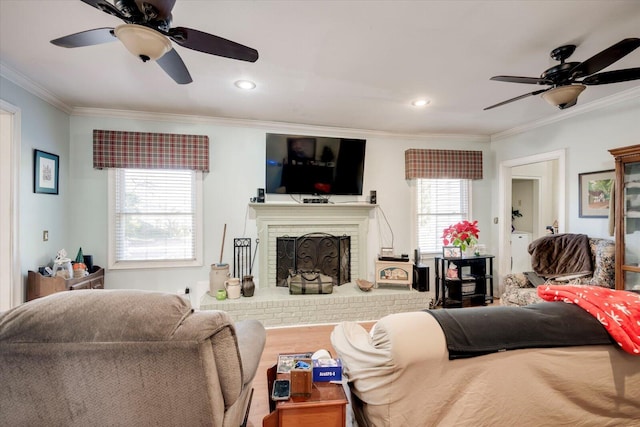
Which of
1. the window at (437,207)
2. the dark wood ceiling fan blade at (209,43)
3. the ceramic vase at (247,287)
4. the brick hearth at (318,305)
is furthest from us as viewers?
the window at (437,207)

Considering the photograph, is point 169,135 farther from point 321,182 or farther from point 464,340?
point 464,340

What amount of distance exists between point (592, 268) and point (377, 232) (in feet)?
7.66

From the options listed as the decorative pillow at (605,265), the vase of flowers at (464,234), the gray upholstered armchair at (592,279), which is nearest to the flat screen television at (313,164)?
the vase of flowers at (464,234)

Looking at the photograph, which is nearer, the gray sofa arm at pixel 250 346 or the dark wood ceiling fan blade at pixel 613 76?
the gray sofa arm at pixel 250 346

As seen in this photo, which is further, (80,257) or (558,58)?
(80,257)

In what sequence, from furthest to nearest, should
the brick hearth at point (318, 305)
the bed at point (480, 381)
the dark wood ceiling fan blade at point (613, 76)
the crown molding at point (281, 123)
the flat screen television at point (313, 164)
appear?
the flat screen television at point (313, 164) → the brick hearth at point (318, 305) → the crown molding at point (281, 123) → the dark wood ceiling fan blade at point (613, 76) → the bed at point (480, 381)

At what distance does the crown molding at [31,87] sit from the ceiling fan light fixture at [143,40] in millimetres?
1894

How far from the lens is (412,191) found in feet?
14.2

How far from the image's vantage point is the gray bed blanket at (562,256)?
2.96 meters

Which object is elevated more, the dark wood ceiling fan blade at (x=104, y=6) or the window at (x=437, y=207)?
the dark wood ceiling fan blade at (x=104, y=6)

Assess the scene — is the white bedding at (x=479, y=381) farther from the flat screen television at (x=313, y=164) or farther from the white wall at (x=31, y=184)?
the white wall at (x=31, y=184)

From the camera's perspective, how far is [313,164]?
3867 millimetres

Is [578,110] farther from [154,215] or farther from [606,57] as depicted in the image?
[154,215]

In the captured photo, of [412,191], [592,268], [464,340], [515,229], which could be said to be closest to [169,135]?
[412,191]
